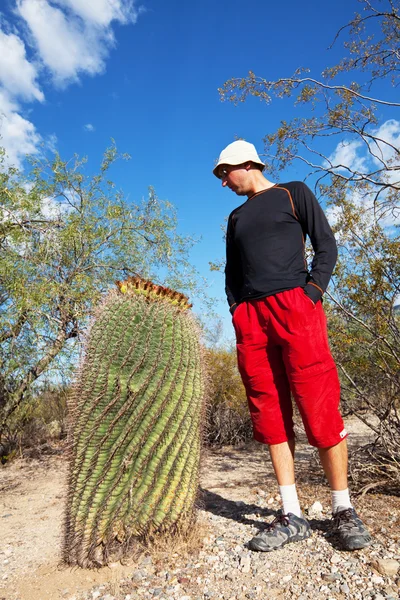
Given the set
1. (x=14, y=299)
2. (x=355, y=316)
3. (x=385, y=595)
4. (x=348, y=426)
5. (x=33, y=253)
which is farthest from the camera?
(x=348, y=426)

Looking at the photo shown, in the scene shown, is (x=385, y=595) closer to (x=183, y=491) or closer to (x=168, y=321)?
(x=183, y=491)

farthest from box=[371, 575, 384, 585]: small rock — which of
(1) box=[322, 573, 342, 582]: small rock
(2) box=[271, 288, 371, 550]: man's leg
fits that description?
(2) box=[271, 288, 371, 550]: man's leg

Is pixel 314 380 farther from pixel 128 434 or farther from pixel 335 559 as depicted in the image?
pixel 128 434

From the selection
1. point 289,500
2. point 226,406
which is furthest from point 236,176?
point 226,406

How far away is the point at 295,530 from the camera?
261 cm

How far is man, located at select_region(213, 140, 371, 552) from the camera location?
101 inches

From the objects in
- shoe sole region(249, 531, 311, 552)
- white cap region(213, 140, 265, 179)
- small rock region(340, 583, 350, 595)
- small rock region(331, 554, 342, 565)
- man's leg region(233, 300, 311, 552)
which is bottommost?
small rock region(340, 583, 350, 595)

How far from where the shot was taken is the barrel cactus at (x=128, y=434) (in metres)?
2.51

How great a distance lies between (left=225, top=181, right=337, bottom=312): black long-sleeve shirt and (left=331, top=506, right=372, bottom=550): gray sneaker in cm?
123

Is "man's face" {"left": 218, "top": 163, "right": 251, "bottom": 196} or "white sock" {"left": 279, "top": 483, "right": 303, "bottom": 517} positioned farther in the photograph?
"man's face" {"left": 218, "top": 163, "right": 251, "bottom": 196}

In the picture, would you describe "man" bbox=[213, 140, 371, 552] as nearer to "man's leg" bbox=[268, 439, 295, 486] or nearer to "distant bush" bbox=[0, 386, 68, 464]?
"man's leg" bbox=[268, 439, 295, 486]

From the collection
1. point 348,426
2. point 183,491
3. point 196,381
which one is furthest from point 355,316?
point 348,426

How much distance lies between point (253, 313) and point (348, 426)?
5056 mm

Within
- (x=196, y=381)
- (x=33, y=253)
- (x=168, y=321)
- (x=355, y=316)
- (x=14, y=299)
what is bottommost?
(x=196, y=381)
